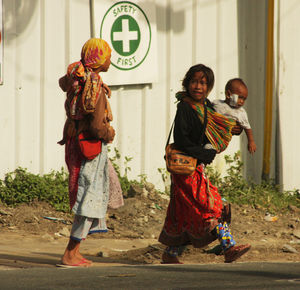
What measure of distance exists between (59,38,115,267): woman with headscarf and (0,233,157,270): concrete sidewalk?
0.43 metres

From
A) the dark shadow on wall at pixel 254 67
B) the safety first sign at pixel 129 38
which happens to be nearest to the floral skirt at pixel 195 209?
the safety first sign at pixel 129 38

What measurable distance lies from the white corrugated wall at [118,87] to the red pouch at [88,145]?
3438 mm

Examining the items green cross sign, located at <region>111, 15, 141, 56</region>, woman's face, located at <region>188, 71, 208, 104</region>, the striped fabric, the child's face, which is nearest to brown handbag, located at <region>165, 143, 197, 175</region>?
the striped fabric

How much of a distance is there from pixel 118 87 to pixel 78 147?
12.4 ft

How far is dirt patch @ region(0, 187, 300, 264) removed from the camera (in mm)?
7719

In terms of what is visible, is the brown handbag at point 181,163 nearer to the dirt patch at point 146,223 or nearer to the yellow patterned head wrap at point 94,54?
the yellow patterned head wrap at point 94,54

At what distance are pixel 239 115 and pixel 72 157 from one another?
1.46 meters

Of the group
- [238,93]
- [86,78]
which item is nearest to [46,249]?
[86,78]

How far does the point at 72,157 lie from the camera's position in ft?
18.1

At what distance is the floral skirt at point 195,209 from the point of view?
5711 millimetres

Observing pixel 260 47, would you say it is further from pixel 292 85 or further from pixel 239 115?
pixel 239 115

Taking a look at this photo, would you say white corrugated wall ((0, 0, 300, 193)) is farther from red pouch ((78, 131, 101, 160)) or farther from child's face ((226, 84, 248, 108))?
red pouch ((78, 131, 101, 160))

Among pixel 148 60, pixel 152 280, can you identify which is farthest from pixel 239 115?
pixel 148 60

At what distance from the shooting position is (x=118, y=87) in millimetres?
9164
